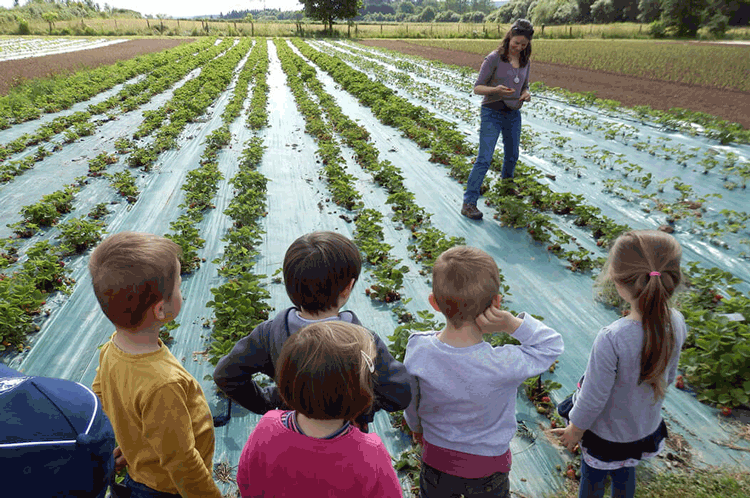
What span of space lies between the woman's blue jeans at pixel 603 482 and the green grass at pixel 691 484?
0.25 meters

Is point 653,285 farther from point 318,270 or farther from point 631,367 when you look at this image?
point 318,270

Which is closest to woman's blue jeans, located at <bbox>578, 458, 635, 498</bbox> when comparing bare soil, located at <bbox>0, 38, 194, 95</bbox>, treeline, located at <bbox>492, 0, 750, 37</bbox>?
bare soil, located at <bbox>0, 38, 194, 95</bbox>

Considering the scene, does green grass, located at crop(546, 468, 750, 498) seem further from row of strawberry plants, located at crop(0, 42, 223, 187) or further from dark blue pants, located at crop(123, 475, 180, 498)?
row of strawberry plants, located at crop(0, 42, 223, 187)

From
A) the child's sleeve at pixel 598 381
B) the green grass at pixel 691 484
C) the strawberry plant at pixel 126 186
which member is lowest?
the green grass at pixel 691 484

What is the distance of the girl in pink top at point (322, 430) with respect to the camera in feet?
3.72

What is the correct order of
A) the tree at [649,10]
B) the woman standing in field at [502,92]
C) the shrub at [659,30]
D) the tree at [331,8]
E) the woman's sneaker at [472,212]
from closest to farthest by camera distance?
1. the woman standing in field at [502,92]
2. the woman's sneaker at [472,212]
3. the shrub at [659,30]
4. the tree at [649,10]
5. the tree at [331,8]

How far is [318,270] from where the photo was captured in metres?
1.59

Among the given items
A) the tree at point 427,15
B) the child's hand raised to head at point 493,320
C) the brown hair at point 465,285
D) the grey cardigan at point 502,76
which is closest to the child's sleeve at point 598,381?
the child's hand raised to head at point 493,320

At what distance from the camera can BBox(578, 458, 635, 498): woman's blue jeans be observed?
1.85 metres

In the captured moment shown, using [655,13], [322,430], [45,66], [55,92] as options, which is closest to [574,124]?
[322,430]

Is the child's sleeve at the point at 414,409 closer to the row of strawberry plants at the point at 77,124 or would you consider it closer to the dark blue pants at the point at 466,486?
the dark blue pants at the point at 466,486

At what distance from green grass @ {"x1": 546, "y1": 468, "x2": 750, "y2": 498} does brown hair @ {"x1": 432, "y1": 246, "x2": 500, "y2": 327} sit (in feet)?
4.14

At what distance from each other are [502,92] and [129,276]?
163 inches

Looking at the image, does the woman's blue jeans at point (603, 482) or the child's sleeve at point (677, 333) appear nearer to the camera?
the child's sleeve at point (677, 333)
